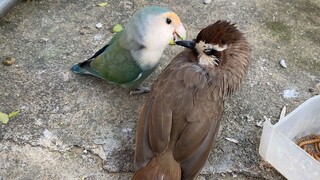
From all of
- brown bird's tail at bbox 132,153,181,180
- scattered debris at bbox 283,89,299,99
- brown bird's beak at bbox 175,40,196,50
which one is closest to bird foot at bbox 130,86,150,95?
brown bird's beak at bbox 175,40,196,50

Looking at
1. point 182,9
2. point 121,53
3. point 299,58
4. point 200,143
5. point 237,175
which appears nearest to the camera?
point 200,143

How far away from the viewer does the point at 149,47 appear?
2902 millimetres

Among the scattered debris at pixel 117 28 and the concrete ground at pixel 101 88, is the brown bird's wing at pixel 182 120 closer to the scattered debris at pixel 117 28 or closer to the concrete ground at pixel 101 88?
the concrete ground at pixel 101 88

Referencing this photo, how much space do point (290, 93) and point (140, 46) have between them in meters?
0.94

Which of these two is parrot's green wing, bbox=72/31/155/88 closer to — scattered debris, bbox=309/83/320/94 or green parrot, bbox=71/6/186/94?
green parrot, bbox=71/6/186/94

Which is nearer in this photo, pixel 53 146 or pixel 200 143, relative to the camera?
pixel 200 143

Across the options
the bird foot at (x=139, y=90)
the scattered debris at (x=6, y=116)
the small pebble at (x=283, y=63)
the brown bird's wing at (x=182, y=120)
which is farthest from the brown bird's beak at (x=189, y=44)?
the scattered debris at (x=6, y=116)

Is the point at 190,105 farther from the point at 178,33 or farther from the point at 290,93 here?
the point at 290,93

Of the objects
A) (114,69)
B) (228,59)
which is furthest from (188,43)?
(114,69)

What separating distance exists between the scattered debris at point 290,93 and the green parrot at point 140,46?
71cm

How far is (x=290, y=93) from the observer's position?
124 inches

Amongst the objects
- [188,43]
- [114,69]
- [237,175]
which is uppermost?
[188,43]

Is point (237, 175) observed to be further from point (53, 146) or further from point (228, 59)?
point (53, 146)

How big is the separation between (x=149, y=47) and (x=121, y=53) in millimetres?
161
